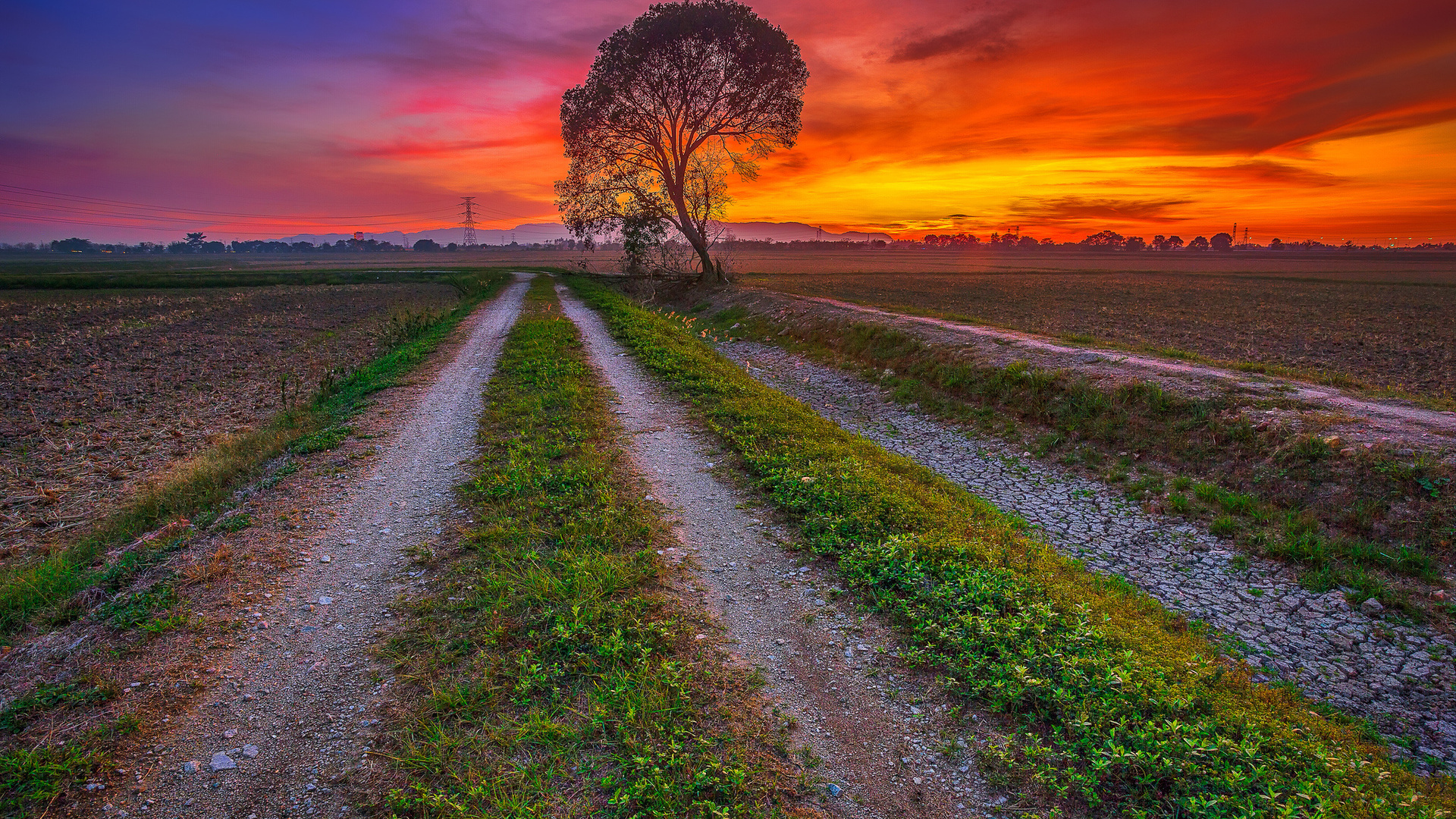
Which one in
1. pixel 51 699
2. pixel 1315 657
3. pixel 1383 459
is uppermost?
pixel 1383 459

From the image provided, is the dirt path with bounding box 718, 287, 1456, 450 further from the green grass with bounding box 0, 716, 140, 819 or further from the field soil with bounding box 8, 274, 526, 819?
the green grass with bounding box 0, 716, 140, 819

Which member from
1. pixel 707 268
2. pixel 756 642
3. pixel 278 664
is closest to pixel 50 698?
pixel 278 664

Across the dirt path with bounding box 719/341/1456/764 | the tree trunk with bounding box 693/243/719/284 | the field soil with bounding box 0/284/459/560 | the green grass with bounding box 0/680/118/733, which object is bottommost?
the dirt path with bounding box 719/341/1456/764

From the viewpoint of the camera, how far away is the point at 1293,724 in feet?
14.0

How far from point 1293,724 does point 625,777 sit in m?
4.71

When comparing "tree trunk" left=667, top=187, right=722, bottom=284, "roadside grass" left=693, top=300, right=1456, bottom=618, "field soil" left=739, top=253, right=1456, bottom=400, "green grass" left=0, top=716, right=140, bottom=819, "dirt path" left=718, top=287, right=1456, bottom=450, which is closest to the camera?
"green grass" left=0, top=716, right=140, bottom=819

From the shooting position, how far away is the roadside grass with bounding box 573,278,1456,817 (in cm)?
345

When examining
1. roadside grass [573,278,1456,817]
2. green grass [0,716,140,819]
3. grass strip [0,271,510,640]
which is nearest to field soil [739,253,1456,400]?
roadside grass [573,278,1456,817]

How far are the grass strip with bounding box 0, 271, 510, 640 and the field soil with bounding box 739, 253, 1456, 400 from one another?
59.2 ft

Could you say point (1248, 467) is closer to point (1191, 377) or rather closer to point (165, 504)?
point (1191, 377)

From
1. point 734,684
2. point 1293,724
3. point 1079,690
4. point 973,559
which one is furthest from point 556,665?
point 1293,724

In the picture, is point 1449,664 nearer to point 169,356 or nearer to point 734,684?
point 734,684

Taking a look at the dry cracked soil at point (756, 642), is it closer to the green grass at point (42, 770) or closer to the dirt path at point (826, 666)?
the dirt path at point (826, 666)

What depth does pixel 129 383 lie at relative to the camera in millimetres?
16078
